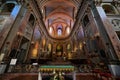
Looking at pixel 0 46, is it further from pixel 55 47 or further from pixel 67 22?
pixel 67 22

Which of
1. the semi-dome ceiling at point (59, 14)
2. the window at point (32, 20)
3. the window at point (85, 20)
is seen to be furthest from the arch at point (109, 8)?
the window at point (32, 20)

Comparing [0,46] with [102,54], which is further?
[102,54]

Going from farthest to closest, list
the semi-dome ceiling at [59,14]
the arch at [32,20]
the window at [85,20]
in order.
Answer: the semi-dome ceiling at [59,14] < the window at [85,20] < the arch at [32,20]

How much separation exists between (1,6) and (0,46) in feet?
20.8

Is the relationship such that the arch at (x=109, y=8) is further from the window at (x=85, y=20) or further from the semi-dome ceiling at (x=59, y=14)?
the semi-dome ceiling at (x=59, y=14)

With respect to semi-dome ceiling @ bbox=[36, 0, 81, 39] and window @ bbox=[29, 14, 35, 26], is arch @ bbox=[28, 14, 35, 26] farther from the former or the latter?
semi-dome ceiling @ bbox=[36, 0, 81, 39]

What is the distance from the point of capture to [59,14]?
76.0 feet

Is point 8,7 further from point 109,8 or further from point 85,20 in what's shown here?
point 109,8

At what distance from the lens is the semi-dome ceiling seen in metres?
17.6

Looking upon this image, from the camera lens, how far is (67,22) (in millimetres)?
26828

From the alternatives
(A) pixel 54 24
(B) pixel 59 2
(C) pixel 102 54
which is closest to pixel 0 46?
(C) pixel 102 54

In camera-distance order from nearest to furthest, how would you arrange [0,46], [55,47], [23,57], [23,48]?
[0,46]
[23,57]
[23,48]
[55,47]

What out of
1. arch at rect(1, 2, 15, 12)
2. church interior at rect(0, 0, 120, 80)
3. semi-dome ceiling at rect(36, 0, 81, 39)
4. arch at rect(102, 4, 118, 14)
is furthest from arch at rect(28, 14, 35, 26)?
arch at rect(102, 4, 118, 14)

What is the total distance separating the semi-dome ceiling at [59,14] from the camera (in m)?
17.6
